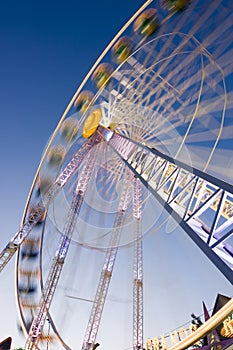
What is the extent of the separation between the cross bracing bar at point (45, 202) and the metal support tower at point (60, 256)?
386mm

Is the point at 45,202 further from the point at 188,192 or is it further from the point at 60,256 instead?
the point at 188,192

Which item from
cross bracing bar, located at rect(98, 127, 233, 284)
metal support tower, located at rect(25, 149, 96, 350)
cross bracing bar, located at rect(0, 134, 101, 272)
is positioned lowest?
cross bracing bar, located at rect(98, 127, 233, 284)

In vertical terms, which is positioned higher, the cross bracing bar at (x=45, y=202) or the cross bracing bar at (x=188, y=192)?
the cross bracing bar at (x=45, y=202)

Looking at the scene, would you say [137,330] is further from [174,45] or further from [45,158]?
[174,45]

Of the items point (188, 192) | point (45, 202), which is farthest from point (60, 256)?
point (188, 192)

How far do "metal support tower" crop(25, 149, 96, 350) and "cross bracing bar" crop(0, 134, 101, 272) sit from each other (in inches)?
15.2

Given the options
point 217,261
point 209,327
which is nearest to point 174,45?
point 217,261

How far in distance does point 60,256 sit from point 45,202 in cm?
232

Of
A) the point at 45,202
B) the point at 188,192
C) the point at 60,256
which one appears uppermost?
the point at 45,202

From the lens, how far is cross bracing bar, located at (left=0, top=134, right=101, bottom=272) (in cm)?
1128

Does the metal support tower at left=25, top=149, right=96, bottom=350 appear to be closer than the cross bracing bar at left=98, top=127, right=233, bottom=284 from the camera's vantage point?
No

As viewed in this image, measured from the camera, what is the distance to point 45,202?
12773 millimetres

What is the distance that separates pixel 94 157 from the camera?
433 inches

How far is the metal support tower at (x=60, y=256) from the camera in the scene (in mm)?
10883
